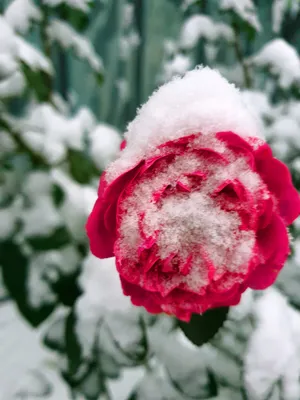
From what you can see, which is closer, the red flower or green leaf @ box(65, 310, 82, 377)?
the red flower

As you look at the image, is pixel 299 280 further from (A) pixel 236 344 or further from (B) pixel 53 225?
(B) pixel 53 225

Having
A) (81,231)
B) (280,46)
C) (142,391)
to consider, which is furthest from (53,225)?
(280,46)

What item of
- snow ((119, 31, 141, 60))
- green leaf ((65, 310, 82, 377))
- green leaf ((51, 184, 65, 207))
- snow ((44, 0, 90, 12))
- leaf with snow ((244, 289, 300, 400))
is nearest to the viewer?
leaf with snow ((244, 289, 300, 400))

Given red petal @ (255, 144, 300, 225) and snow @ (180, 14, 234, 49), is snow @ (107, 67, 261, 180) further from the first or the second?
snow @ (180, 14, 234, 49)

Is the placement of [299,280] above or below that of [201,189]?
below

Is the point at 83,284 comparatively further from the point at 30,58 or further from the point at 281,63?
the point at 281,63

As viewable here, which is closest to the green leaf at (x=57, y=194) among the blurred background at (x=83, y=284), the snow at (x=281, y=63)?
the blurred background at (x=83, y=284)

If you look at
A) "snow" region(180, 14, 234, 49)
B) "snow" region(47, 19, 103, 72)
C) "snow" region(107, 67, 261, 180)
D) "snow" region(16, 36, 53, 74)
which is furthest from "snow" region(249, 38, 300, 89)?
"snow" region(107, 67, 261, 180)
